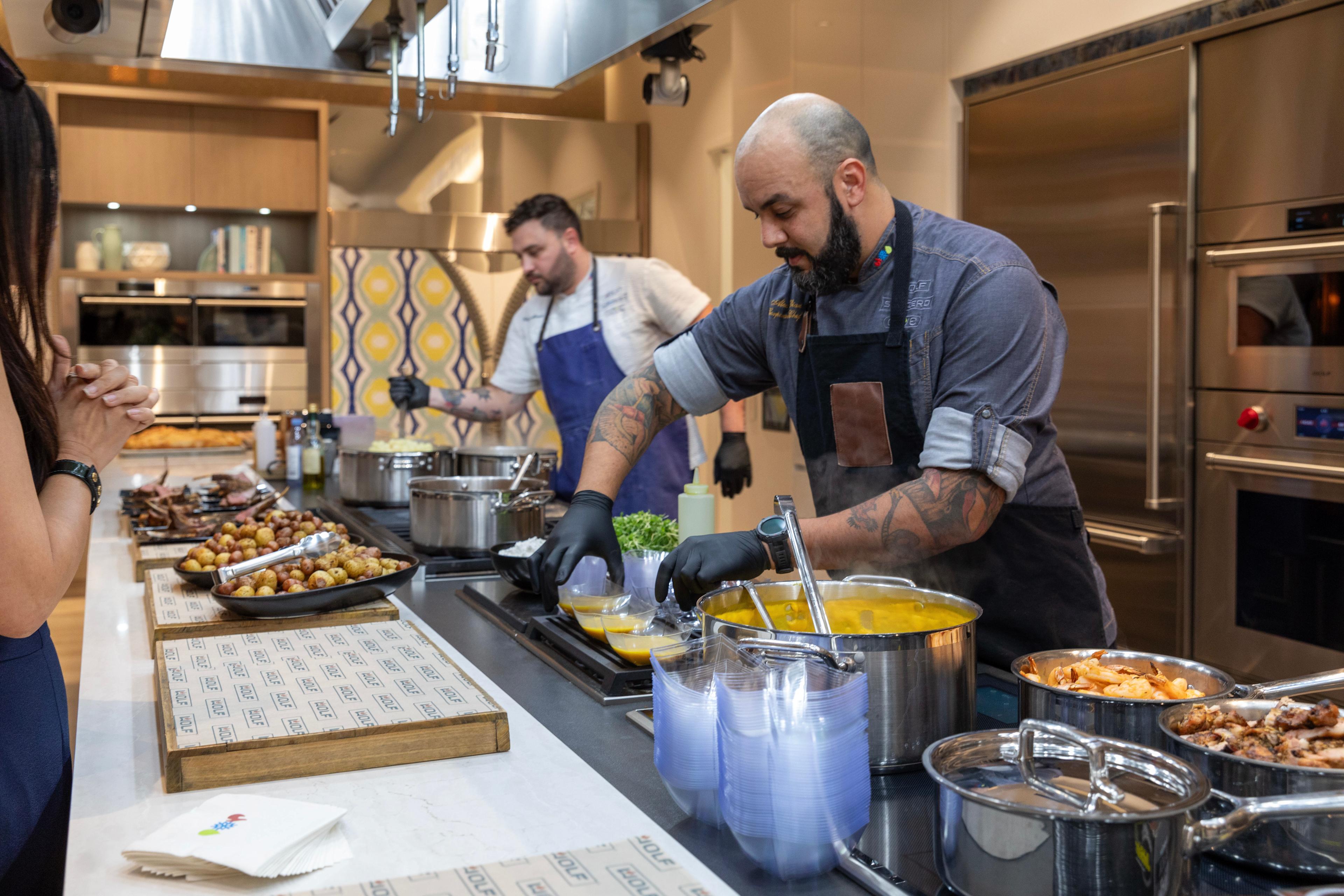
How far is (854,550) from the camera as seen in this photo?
1663 mm

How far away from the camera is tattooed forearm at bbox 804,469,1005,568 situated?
165 centimetres

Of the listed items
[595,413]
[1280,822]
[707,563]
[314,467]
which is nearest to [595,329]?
[595,413]

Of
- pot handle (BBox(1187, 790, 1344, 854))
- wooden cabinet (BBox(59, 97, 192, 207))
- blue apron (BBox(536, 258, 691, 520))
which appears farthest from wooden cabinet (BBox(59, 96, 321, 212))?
pot handle (BBox(1187, 790, 1344, 854))

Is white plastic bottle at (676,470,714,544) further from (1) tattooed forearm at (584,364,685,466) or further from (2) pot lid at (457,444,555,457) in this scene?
(2) pot lid at (457,444,555,457)

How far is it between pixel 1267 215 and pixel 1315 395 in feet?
1.57

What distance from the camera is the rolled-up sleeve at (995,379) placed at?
1.65m

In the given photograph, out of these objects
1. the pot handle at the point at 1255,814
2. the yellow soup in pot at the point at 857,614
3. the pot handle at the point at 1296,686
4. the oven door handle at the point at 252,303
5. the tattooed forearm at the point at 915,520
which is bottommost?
the pot handle at the point at 1255,814

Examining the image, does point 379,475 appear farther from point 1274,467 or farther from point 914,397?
point 1274,467

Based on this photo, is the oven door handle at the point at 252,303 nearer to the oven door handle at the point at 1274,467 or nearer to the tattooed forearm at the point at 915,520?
the oven door handle at the point at 1274,467

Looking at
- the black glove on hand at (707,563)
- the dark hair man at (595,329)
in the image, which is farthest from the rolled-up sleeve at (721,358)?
the dark hair man at (595,329)

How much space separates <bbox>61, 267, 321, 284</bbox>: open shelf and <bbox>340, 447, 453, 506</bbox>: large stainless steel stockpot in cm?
353

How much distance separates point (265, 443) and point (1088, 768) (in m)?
3.87

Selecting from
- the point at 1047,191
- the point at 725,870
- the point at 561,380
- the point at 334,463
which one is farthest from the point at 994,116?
the point at 725,870

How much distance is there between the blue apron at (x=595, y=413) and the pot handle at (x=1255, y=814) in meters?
2.98
